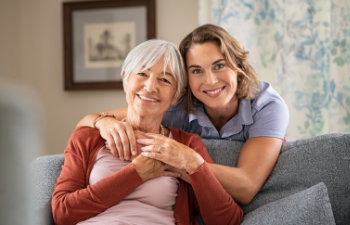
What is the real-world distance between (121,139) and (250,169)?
0.52 m

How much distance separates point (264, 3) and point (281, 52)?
1.24ft

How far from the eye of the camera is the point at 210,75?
159 cm

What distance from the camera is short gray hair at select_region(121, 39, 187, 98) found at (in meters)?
1.43

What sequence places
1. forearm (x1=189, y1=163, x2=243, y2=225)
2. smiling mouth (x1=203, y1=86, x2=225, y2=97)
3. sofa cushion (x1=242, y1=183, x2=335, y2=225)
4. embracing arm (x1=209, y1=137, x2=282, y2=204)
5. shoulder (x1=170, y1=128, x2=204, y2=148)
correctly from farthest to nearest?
smiling mouth (x1=203, y1=86, x2=225, y2=97) < shoulder (x1=170, y1=128, x2=204, y2=148) < embracing arm (x1=209, y1=137, x2=282, y2=204) < forearm (x1=189, y1=163, x2=243, y2=225) < sofa cushion (x1=242, y1=183, x2=335, y2=225)

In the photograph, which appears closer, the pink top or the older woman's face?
the pink top

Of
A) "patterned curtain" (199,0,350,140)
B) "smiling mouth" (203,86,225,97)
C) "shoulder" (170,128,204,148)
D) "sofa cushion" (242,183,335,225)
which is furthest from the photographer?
"patterned curtain" (199,0,350,140)

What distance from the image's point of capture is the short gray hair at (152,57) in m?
1.43

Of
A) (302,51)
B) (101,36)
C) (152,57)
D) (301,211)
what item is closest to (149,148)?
(152,57)

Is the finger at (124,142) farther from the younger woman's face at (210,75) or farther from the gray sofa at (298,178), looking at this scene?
the younger woman's face at (210,75)

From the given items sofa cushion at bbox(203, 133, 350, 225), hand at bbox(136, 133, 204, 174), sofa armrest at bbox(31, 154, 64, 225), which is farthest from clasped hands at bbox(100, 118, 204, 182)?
sofa cushion at bbox(203, 133, 350, 225)

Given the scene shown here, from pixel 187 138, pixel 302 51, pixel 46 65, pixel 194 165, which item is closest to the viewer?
pixel 194 165

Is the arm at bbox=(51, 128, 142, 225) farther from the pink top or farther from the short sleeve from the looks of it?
the short sleeve

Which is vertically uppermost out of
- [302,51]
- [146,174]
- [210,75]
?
[302,51]

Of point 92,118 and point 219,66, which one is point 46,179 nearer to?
point 92,118
